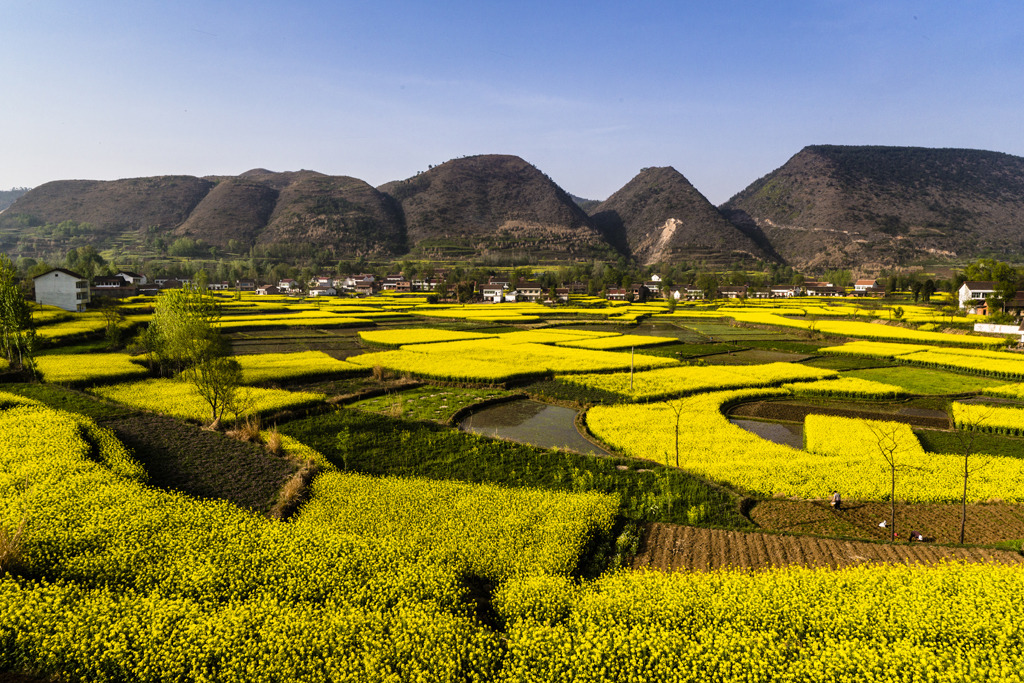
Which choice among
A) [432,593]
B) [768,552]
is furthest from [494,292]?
[432,593]

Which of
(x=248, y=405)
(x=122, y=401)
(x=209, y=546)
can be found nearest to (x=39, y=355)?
(x=122, y=401)

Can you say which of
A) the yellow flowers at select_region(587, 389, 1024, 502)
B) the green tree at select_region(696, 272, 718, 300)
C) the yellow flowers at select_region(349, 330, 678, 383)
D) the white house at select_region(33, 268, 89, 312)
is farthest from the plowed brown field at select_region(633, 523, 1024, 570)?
the green tree at select_region(696, 272, 718, 300)

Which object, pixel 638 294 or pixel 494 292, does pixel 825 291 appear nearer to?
pixel 638 294

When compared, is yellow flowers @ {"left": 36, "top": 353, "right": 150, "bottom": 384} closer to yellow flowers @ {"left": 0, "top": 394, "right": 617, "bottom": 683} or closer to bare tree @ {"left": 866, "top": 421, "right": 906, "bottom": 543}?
yellow flowers @ {"left": 0, "top": 394, "right": 617, "bottom": 683}

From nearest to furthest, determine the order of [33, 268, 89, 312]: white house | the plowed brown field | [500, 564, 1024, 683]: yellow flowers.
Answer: [500, 564, 1024, 683]: yellow flowers, the plowed brown field, [33, 268, 89, 312]: white house

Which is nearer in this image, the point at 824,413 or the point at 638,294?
the point at 824,413

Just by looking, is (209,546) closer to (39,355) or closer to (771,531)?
(771,531)
